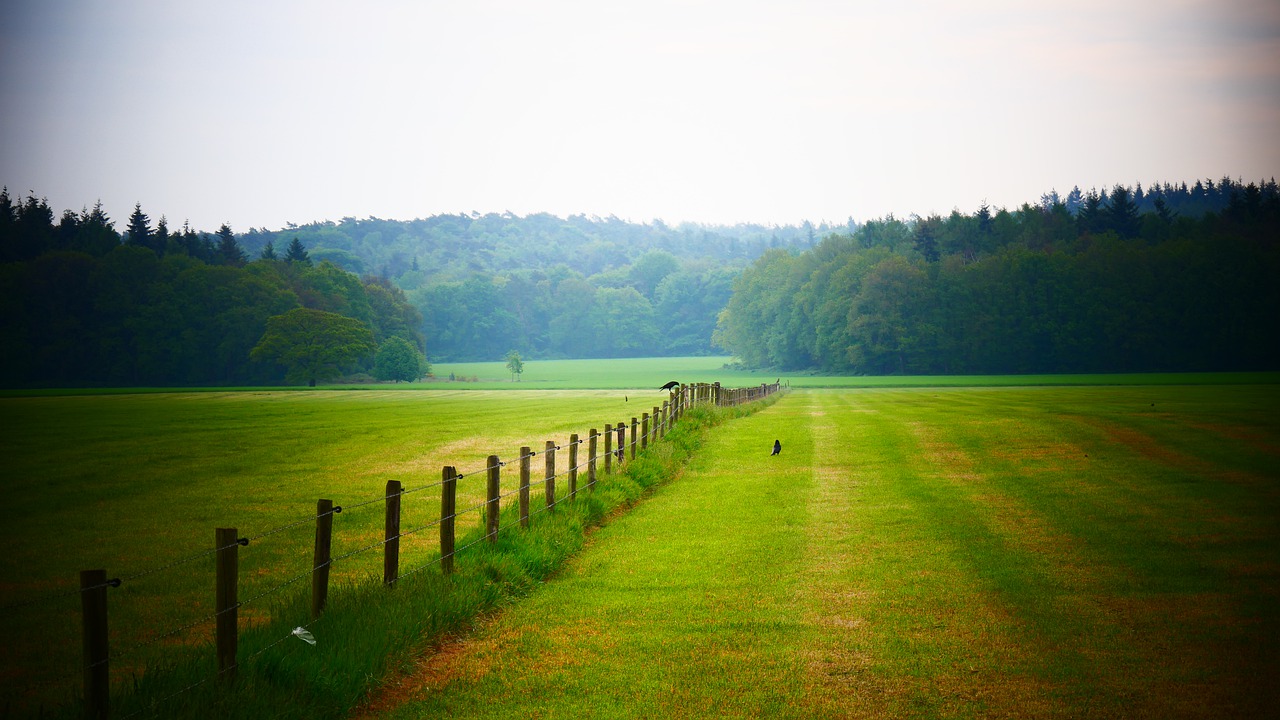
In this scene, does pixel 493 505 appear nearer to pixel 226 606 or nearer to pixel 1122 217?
pixel 226 606

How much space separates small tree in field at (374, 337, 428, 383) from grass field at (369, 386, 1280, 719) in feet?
338

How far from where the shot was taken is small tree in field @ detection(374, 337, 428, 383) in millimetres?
118438

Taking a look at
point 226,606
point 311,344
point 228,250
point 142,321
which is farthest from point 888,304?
point 226,606

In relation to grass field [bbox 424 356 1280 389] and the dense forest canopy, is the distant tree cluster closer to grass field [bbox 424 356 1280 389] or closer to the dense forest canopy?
the dense forest canopy

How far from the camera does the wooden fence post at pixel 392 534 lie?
Result: 9711 mm

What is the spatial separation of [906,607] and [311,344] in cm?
10681

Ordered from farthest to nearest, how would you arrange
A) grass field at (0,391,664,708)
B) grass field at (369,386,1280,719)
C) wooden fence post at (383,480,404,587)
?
1. grass field at (0,391,664,708)
2. wooden fence post at (383,480,404,587)
3. grass field at (369,386,1280,719)

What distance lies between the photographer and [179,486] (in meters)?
23.0

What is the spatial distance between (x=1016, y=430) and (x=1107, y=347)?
317 feet

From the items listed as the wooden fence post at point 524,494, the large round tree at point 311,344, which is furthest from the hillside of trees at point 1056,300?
the wooden fence post at point 524,494

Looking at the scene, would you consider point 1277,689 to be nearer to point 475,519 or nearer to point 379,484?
point 475,519

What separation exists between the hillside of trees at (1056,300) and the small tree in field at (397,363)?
5510 cm

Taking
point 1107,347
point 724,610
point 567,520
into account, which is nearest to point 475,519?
point 567,520

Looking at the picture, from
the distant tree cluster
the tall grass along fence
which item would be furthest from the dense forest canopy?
the tall grass along fence
